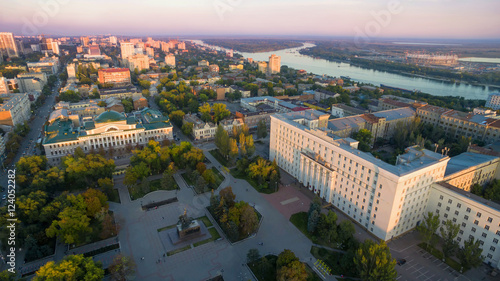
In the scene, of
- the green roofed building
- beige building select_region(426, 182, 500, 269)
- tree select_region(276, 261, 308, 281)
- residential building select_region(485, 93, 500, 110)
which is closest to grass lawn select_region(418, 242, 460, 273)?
beige building select_region(426, 182, 500, 269)

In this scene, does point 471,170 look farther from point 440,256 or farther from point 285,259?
point 285,259

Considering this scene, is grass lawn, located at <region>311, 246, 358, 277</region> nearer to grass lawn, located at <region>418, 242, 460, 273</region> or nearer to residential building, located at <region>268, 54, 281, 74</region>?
grass lawn, located at <region>418, 242, 460, 273</region>

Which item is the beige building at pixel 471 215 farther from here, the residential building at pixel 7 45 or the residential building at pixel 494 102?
the residential building at pixel 7 45

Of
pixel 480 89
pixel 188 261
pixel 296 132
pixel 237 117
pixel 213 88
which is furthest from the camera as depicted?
pixel 480 89

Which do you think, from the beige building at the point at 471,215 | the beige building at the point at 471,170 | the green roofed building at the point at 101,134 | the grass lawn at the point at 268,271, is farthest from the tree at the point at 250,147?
the beige building at the point at 471,170

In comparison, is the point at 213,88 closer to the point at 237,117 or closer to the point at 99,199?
the point at 237,117

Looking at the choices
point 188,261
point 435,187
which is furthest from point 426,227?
point 188,261
